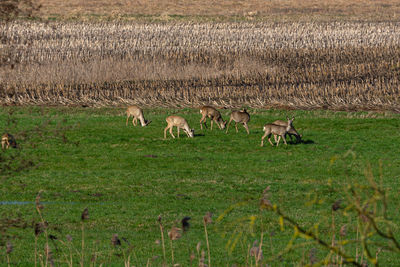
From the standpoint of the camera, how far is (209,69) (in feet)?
146

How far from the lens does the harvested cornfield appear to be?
123 feet

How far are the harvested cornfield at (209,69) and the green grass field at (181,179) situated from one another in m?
2.64

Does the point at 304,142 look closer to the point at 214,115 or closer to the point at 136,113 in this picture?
the point at 214,115

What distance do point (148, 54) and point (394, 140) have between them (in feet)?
77.0

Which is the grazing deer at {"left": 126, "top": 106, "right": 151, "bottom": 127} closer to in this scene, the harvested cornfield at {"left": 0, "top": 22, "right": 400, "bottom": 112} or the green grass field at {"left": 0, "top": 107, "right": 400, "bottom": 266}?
the green grass field at {"left": 0, "top": 107, "right": 400, "bottom": 266}

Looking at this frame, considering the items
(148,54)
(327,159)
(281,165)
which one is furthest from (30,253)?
(148,54)

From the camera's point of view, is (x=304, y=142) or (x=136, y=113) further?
(x=136, y=113)

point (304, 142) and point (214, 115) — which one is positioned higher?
point (214, 115)

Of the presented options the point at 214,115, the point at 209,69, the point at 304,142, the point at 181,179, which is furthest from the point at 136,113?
the point at 209,69

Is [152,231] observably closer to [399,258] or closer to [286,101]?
[399,258]

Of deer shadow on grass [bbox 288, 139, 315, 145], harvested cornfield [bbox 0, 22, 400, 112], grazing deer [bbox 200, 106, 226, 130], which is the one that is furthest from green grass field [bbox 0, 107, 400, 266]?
harvested cornfield [bbox 0, 22, 400, 112]

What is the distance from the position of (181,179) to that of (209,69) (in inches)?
915

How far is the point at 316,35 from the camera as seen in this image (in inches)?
2379

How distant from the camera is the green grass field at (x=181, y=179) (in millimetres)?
14164
